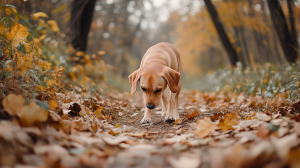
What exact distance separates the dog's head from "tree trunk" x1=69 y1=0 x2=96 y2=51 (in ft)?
12.7

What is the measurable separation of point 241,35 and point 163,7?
896 cm

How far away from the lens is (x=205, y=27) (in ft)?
54.2

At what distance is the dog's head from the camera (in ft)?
10.3

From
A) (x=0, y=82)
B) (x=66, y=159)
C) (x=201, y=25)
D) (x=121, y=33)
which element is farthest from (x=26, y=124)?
(x=121, y=33)

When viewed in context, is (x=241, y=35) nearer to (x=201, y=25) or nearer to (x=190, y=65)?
(x=201, y=25)

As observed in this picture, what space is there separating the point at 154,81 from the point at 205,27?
14867mm

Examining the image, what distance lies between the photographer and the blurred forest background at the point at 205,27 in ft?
18.5

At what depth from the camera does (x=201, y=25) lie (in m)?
17.6

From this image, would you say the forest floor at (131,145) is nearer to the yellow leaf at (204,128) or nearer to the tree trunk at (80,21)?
the yellow leaf at (204,128)

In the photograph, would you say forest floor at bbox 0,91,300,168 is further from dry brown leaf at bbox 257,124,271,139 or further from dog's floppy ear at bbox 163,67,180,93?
dog's floppy ear at bbox 163,67,180,93

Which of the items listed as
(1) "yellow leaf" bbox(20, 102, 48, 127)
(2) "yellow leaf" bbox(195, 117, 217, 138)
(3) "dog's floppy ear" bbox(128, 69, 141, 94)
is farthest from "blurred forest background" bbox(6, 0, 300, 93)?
(2) "yellow leaf" bbox(195, 117, 217, 138)

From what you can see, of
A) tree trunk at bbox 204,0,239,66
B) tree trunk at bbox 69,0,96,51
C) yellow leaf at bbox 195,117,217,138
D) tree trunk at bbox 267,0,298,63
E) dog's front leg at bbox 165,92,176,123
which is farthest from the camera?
tree trunk at bbox 204,0,239,66

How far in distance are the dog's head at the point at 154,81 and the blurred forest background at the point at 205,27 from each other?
1487mm

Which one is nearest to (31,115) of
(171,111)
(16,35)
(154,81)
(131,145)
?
(131,145)
